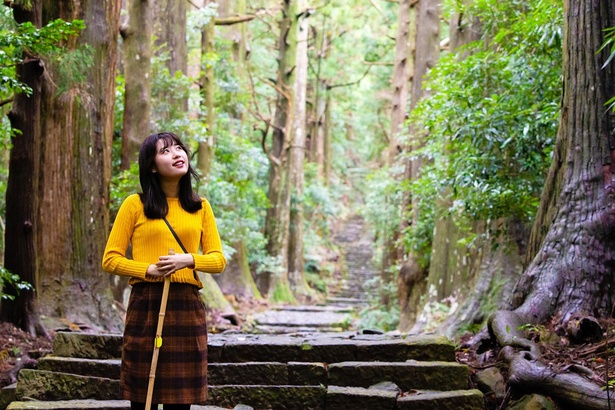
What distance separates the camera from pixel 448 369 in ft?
18.2

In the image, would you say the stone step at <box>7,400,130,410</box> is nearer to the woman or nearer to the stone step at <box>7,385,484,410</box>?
the stone step at <box>7,385,484,410</box>

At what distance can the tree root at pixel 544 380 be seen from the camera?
461 centimetres

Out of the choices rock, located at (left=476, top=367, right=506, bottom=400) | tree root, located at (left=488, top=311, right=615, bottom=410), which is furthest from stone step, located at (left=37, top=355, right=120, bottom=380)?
tree root, located at (left=488, top=311, right=615, bottom=410)

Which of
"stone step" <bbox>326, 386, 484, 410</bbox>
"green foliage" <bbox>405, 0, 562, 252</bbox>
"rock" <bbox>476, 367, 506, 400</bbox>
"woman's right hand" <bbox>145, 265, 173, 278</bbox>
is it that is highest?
"green foliage" <bbox>405, 0, 562, 252</bbox>

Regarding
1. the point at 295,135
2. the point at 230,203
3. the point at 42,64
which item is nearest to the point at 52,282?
the point at 42,64

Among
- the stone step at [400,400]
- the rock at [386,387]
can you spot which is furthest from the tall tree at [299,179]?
the stone step at [400,400]

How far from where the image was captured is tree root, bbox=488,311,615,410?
4.61 metres

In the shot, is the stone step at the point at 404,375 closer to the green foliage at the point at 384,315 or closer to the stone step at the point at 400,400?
the stone step at the point at 400,400

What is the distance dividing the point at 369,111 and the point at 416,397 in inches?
1390

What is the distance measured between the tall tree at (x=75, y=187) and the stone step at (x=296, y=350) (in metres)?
2.49

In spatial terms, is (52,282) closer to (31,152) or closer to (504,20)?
(31,152)

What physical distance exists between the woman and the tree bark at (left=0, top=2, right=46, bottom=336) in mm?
3569

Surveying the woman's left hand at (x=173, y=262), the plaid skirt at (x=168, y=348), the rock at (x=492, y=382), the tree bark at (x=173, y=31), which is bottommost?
the rock at (x=492, y=382)

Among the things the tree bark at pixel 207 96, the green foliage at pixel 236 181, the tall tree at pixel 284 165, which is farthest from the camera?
the tall tree at pixel 284 165
